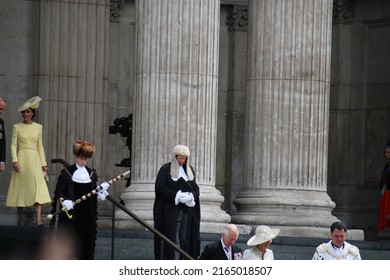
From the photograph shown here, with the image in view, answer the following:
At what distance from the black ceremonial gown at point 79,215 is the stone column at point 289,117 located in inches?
182

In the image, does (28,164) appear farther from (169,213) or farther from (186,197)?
(186,197)

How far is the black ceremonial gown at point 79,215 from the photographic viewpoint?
88.7 ft

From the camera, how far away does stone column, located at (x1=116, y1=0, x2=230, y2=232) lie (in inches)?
1192

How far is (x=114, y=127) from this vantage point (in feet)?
111

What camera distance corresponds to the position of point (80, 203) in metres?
27.2

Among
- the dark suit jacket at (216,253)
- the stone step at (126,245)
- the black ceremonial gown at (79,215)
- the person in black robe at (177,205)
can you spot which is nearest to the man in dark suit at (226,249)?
the dark suit jacket at (216,253)

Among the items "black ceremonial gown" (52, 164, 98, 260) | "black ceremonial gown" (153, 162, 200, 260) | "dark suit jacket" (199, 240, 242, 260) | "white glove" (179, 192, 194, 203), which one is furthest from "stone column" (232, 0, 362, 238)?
"dark suit jacket" (199, 240, 242, 260)

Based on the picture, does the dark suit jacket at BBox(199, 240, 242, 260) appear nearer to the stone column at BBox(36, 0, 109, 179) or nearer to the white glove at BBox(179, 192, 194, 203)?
the white glove at BBox(179, 192, 194, 203)

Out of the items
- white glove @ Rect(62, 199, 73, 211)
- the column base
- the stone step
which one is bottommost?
the stone step

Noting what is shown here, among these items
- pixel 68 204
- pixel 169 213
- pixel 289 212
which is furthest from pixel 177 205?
pixel 289 212

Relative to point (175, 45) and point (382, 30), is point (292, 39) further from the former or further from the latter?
point (382, 30)

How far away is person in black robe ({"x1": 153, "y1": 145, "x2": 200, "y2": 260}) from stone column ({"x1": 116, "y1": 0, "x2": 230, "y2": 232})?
224 centimetres

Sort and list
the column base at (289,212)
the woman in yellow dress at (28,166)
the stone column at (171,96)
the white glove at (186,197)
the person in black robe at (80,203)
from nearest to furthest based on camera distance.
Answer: the person in black robe at (80,203)
the white glove at (186,197)
the stone column at (171,96)
the woman in yellow dress at (28,166)
the column base at (289,212)

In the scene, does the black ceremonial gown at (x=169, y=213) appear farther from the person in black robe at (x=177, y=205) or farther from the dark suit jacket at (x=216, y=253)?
the dark suit jacket at (x=216, y=253)
